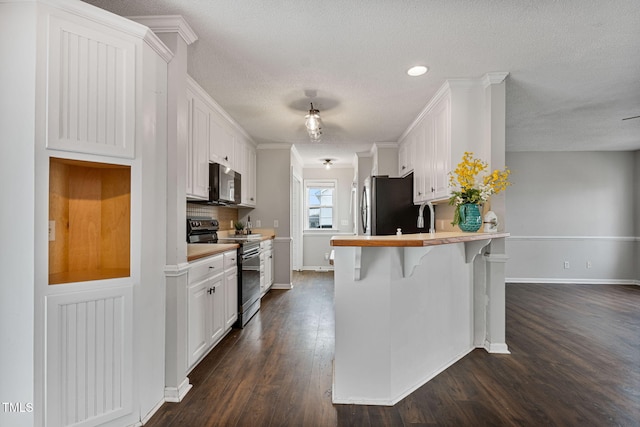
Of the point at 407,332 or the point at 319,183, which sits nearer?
the point at 407,332

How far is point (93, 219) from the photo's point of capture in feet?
6.14

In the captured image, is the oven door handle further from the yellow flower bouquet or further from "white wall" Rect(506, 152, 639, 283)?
"white wall" Rect(506, 152, 639, 283)

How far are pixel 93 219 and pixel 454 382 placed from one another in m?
2.55

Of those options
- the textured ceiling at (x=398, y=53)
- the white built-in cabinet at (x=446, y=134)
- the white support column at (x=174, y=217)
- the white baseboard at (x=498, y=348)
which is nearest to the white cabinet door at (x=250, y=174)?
the textured ceiling at (x=398, y=53)

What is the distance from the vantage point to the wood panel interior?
179cm

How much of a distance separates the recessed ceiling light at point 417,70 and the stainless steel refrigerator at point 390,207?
1.47 meters

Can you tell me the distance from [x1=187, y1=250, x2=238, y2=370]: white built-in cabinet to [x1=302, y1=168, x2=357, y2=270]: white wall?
4184 mm

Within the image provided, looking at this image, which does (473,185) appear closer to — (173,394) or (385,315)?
(385,315)

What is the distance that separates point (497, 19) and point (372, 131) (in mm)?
2679

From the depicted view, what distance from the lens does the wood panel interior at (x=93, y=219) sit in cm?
179

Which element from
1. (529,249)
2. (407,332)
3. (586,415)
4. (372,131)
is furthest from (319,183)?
(586,415)

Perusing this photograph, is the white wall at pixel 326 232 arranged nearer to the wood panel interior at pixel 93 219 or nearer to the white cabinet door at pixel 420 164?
the white cabinet door at pixel 420 164

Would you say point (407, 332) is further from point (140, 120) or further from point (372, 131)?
point (372, 131)

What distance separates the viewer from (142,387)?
1.83 m
